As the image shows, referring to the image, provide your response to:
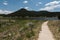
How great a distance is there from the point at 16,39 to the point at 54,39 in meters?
3.56

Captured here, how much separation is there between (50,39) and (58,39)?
2.13 feet

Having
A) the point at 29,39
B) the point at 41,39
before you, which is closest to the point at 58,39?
the point at 41,39

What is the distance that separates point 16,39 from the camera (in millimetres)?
13648

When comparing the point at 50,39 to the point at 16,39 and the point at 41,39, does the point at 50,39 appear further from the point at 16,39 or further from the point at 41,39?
the point at 16,39

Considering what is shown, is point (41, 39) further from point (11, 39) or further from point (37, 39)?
point (11, 39)

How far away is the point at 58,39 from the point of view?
607 inches

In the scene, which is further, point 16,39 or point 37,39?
point 37,39

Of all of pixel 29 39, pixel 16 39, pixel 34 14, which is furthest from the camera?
pixel 34 14

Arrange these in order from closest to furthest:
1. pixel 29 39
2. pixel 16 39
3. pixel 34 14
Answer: pixel 16 39
pixel 29 39
pixel 34 14

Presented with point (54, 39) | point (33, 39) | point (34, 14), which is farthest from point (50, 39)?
point (34, 14)

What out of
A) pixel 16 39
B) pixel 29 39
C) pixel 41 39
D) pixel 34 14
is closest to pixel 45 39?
pixel 41 39

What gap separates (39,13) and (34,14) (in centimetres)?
538

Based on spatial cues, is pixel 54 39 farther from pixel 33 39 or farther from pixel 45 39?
pixel 33 39

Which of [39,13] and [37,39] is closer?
[37,39]
